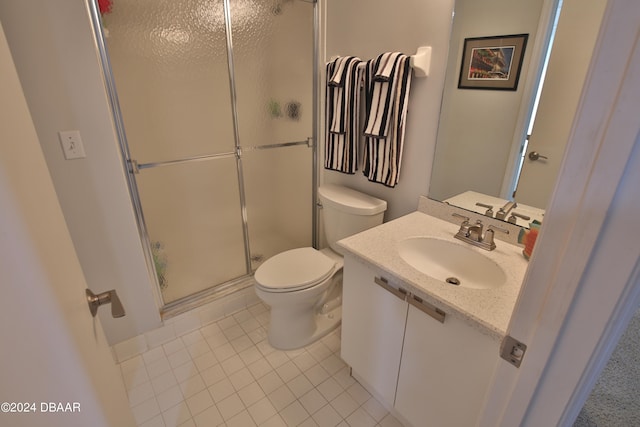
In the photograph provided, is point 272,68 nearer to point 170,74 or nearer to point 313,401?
point 170,74

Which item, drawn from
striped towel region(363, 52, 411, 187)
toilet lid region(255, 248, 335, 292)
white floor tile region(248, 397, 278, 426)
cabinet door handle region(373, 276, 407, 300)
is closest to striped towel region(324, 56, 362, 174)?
striped towel region(363, 52, 411, 187)

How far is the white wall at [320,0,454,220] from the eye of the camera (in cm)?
144

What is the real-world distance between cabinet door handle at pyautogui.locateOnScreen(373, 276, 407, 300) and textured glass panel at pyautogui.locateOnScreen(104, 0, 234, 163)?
4.01 ft

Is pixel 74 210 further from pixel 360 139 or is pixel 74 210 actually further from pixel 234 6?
pixel 360 139

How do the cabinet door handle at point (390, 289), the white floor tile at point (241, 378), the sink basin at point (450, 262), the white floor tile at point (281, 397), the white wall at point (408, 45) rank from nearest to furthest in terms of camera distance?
1. the cabinet door handle at point (390, 289)
2. the sink basin at point (450, 262)
3. the white wall at point (408, 45)
4. the white floor tile at point (281, 397)
5. the white floor tile at point (241, 378)

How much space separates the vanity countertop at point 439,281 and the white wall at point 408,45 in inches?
8.9

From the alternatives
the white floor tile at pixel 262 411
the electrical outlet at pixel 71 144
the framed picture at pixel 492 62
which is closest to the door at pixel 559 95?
the framed picture at pixel 492 62

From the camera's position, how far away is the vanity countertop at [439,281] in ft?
3.09

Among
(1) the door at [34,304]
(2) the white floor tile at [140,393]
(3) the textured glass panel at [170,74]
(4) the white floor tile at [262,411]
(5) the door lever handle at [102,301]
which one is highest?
(3) the textured glass panel at [170,74]

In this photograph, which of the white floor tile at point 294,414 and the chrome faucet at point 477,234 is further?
the white floor tile at point 294,414

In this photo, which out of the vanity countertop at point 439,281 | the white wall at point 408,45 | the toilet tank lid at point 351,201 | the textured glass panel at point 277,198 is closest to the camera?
the vanity countertop at point 439,281

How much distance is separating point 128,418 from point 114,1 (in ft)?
5.32

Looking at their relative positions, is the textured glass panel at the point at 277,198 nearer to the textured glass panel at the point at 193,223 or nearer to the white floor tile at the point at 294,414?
the textured glass panel at the point at 193,223

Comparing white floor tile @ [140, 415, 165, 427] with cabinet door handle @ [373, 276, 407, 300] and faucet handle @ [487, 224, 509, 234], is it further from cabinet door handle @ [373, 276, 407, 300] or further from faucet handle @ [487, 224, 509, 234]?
faucet handle @ [487, 224, 509, 234]
